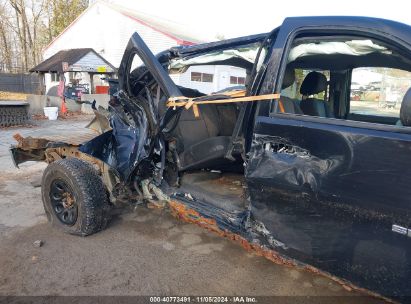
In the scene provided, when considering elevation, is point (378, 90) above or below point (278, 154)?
above

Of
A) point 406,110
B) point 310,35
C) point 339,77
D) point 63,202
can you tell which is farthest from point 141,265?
point 339,77

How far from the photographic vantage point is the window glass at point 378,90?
8.13ft

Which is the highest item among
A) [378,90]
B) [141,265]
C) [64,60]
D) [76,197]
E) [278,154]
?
[64,60]

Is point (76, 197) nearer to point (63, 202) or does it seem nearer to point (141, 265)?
point (63, 202)

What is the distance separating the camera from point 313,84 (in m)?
3.54

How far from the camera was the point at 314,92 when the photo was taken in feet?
11.5

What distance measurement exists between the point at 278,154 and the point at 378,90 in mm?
1017

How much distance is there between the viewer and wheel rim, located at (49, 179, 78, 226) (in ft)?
12.7

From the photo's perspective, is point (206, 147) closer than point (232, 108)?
Yes

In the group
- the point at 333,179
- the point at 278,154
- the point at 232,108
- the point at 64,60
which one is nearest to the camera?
the point at 333,179

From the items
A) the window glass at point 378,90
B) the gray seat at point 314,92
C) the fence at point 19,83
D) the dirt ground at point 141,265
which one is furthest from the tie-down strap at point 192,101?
the fence at point 19,83

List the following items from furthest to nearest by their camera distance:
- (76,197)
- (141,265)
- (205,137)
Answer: (205,137) → (76,197) → (141,265)

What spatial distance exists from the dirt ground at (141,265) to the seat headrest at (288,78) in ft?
5.34

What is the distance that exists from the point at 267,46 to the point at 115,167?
2.02 m
